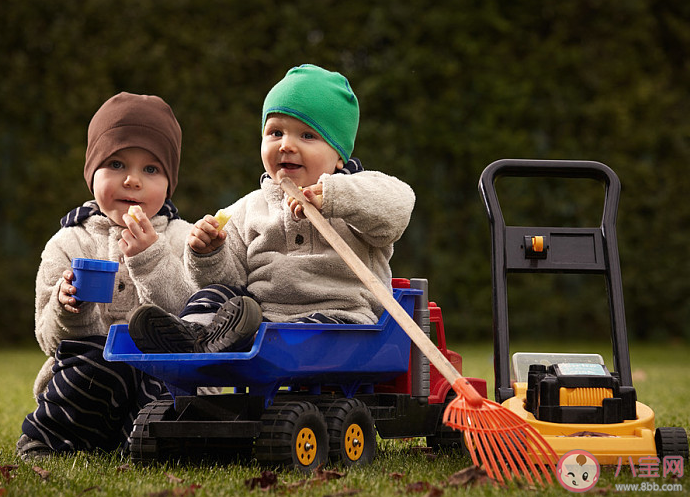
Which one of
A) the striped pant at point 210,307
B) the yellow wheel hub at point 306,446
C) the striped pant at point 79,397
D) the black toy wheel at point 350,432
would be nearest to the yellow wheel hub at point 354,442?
the black toy wheel at point 350,432

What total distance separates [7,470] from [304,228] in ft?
3.48

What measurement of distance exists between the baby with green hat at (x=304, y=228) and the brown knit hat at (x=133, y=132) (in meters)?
0.35

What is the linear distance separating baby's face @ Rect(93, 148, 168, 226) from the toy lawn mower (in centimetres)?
110

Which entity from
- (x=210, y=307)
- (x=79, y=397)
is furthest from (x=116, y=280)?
(x=210, y=307)

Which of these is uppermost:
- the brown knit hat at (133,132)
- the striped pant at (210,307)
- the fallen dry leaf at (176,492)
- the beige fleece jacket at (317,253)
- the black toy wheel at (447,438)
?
the brown knit hat at (133,132)

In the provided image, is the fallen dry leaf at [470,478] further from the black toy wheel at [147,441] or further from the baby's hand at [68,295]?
the baby's hand at [68,295]

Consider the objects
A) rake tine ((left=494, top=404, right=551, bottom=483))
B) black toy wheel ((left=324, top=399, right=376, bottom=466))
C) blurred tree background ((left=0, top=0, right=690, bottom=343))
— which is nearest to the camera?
rake tine ((left=494, top=404, right=551, bottom=483))

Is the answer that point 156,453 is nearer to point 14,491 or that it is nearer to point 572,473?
point 14,491

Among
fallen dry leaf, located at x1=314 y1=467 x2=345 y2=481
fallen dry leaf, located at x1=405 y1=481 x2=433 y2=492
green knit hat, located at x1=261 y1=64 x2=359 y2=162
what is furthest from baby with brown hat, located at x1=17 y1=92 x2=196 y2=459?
fallen dry leaf, located at x1=405 y1=481 x2=433 y2=492

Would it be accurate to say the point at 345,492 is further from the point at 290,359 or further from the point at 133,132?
the point at 133,132

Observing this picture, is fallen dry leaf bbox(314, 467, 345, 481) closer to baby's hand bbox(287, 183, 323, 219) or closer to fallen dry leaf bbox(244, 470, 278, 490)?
fallen dry leaf bbox(244, 470, 278, 490)

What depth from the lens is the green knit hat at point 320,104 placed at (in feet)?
8.88

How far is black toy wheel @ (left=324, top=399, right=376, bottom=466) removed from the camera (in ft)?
7.67

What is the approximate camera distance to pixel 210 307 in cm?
249
